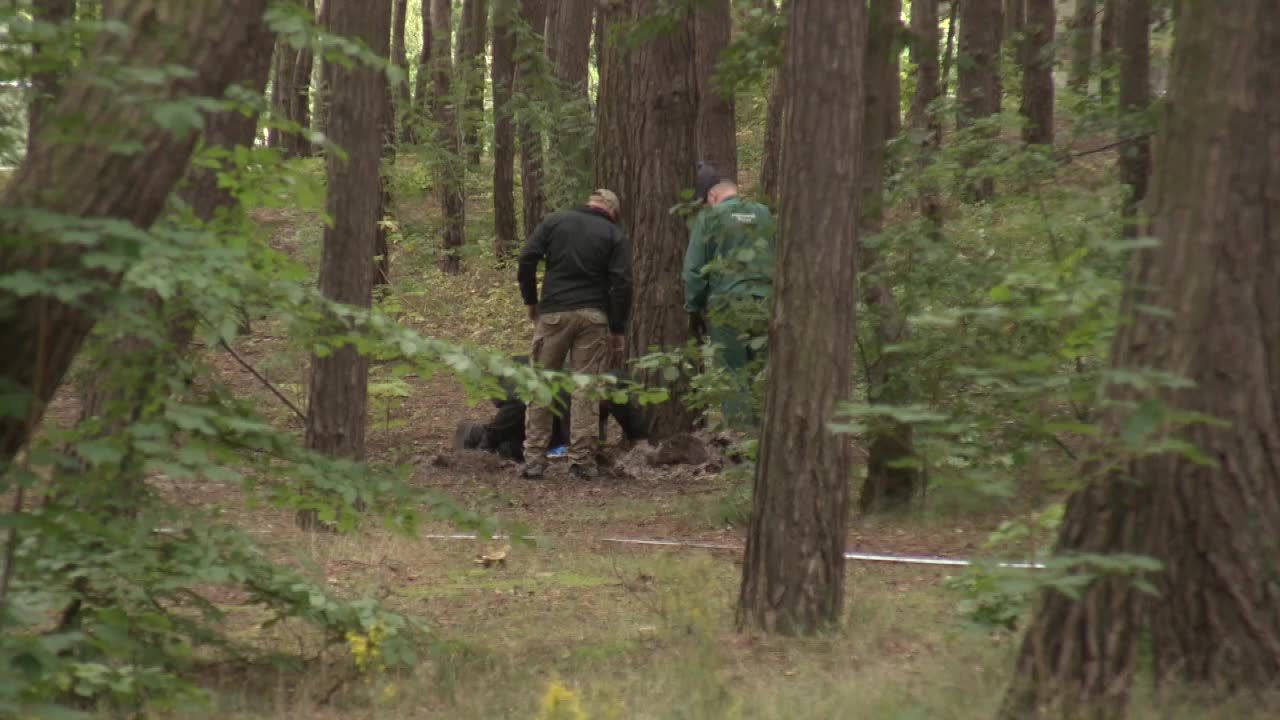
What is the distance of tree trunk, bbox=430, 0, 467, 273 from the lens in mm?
25969

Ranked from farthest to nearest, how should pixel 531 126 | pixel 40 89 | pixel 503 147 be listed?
pixel 503 147, pixel 531 126, pixel 40 89

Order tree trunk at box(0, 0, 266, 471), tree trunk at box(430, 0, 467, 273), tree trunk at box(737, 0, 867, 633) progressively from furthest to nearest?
tree trunk at box(430, 0, 467, 273)
tree trunk at box(737, 0, 867, 633)
tree trunk at box(0, 0, 266, 471)

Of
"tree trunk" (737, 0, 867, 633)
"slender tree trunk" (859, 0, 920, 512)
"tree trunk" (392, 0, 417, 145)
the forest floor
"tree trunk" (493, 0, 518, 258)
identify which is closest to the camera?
the forest floor

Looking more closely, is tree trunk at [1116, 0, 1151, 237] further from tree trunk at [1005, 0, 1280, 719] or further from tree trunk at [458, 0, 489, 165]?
tree trunk at [458, 0, 489, 165]

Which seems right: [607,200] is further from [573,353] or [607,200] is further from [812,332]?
[812,332]

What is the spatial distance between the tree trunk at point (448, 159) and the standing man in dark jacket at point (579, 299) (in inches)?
566

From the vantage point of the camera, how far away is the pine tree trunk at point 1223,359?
13.7 ft

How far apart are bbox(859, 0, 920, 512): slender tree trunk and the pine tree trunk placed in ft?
11.1

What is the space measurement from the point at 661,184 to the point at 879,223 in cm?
Answer: 446

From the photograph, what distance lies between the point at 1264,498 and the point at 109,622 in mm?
3964

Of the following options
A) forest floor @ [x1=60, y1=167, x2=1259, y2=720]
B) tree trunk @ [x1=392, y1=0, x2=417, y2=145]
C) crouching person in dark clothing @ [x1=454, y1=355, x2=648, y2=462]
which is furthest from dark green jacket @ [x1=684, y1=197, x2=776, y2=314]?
tree trunk @ [x1=392, y1=0, x2=417, y2=145]

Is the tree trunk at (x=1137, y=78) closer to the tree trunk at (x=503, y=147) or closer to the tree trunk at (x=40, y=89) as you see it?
the tree trunk at (x=40, y=89)

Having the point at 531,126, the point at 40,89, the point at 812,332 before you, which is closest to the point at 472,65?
the point at 531,126

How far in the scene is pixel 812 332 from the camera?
5.67 m
